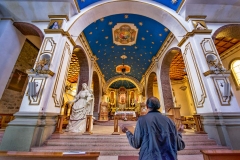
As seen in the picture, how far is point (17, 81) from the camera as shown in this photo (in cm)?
536

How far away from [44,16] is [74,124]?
4.50 metres

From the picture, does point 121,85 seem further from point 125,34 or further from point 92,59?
point 125,34

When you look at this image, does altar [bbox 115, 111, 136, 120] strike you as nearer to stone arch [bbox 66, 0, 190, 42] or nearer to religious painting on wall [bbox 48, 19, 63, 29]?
stone arch [bbox 66, 0, 190, 42]

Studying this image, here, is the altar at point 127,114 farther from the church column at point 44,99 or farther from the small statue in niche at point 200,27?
the small statue in niche at point 200,27

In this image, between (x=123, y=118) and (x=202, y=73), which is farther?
(x=123, y=118)

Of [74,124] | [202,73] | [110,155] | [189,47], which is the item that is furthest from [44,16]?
[202,73]

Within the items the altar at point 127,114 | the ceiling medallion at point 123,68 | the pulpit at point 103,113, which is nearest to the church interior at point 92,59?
the altar at point 127,114

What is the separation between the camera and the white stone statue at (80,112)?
152 inches

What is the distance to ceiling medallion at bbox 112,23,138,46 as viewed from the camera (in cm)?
662

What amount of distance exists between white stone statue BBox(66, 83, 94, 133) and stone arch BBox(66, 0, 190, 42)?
2703 mm

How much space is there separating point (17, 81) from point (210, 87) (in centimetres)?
821

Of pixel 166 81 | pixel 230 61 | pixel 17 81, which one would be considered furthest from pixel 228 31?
pixel 17 81

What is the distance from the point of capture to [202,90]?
355 cm

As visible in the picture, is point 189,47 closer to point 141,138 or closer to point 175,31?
point 175,31
